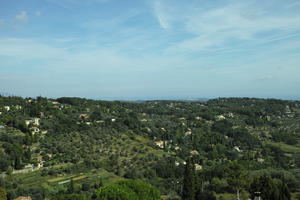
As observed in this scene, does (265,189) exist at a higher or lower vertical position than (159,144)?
higher

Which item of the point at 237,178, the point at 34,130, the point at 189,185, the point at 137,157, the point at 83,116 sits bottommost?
the point at 137,157

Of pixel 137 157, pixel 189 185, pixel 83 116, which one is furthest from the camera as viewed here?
pixel 83 116

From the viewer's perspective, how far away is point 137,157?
54.0 metres

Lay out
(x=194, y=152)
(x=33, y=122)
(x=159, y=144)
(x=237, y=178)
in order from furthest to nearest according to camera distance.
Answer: (x=159, y=144) < (x=194, y=152) < (x=33, y=122) < (x=237, y=178)

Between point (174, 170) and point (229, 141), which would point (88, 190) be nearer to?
Answer: point (174, 170)

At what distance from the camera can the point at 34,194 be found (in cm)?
3098

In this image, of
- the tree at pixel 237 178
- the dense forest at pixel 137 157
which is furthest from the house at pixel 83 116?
the tree at pixel 237 178

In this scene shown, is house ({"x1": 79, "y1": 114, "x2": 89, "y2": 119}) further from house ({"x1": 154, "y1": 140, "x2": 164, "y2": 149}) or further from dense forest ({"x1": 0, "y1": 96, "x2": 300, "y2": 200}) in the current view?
house ({"x1": 154, "y1": 140, "x2": 164, "y2": 149})

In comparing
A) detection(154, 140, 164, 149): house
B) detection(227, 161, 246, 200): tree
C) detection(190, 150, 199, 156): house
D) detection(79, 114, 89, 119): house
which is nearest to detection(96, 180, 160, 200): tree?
detection(227, 161, 246, 200): tree

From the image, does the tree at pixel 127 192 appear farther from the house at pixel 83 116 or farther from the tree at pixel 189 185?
the house at pixel 83 116

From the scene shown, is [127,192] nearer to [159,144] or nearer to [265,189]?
[265,189]

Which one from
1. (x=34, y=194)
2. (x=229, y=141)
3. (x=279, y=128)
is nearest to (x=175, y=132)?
(x=229, y=141)

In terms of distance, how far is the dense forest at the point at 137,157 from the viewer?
3023cm

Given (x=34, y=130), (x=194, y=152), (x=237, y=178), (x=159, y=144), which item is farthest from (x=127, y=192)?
(x=159, y=144)
